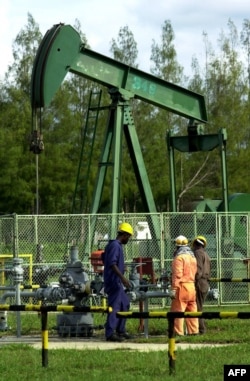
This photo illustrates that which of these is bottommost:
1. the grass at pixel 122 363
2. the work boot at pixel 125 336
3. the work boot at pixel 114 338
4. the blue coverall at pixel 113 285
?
the grass at pixel 122 363

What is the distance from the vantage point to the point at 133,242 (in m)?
25.8

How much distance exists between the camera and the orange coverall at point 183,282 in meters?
17.9

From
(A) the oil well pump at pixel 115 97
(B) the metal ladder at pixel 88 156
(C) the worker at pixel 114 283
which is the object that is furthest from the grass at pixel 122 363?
(B) the metal ladder at pixel 88 156

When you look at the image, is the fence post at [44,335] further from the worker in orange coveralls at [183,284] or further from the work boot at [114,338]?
the worker in orange coveralls at [183,284]

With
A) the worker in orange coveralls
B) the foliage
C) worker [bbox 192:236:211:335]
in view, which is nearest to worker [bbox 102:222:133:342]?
the worker in orange coveralls

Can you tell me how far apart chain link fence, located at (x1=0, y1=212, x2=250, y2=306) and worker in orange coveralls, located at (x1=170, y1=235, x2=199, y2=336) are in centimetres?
554

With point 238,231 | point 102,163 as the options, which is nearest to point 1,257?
point 102,163

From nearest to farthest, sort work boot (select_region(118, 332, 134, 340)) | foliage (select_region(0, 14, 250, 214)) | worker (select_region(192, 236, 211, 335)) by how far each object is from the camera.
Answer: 1. work boot (select_region(118, 332, 134, 340))
2. worker (select_region(192, 236, 211, 335))
3. foliage (select_region(0, 14, 250, 214))

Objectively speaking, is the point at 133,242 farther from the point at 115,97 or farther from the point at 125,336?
the point at 125,336

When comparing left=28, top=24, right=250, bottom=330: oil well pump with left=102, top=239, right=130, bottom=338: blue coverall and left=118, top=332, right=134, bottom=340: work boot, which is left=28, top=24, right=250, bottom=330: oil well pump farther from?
left=102, top=239, right=130, bottom=338: blue coverall

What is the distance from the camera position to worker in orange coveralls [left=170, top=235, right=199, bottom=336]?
58.6 feet

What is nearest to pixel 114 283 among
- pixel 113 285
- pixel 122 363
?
pixel 113 285

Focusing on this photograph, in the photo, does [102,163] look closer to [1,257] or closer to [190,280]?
[1,257]

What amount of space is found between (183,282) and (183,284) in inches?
1.2
